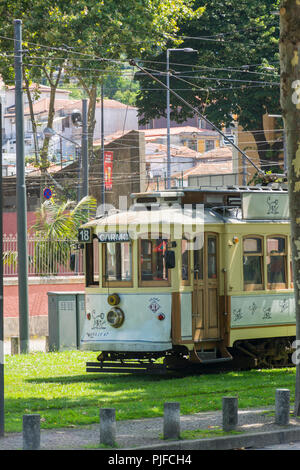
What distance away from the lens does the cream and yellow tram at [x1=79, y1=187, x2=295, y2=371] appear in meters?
17.6

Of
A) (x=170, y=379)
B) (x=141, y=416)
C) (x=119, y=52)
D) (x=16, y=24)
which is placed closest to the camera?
(x=141, y=416)

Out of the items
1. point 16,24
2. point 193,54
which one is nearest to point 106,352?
point 16,24

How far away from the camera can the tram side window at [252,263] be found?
1883cm

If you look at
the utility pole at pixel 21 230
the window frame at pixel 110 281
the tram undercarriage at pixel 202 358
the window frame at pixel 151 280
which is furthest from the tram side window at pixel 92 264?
the utility pole at pixel 21 230

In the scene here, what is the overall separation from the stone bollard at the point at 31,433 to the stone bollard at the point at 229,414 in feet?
8.17

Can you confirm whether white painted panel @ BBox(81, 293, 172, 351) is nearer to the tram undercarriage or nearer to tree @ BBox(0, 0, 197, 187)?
the tram undercarriage

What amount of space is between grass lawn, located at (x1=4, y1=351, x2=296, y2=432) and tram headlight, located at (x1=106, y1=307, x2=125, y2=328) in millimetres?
994

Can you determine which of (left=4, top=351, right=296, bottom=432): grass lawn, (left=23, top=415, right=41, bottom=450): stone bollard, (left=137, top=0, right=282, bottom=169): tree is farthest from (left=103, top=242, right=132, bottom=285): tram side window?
(left=137, top=0, right=282, bottom=169): tree

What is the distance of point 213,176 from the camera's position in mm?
61875

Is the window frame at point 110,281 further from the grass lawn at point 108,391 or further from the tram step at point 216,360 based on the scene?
the tram step at point 216,360

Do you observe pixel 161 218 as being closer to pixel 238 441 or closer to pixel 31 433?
pixel 238 441

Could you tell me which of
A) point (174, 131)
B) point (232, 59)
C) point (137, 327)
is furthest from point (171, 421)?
point (174, 131)
